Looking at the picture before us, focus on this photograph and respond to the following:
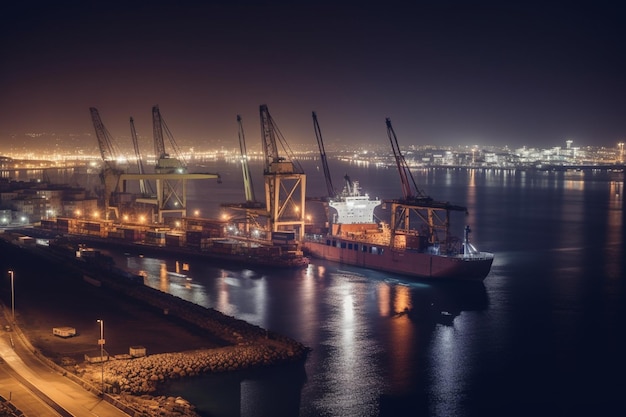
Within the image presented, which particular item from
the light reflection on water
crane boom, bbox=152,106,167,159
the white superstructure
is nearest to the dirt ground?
the light reflection on water

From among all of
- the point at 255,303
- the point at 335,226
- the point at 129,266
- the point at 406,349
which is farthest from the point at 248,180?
the point at 406,349

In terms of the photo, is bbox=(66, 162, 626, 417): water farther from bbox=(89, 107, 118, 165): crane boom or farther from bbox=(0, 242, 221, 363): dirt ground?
bbox=(89, 107, 118, 165): crane boom

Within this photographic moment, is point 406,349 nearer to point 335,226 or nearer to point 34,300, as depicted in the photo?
point 34,300

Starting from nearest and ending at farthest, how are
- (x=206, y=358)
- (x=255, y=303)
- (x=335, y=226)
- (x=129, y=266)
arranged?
(x=206, y=358), (x=255, y=303), (x=129, y=266), (x=335, y=226)

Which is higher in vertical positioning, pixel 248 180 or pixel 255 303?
pixel 248 180

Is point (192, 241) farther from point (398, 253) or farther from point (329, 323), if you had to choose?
point (329, 323)
